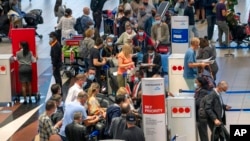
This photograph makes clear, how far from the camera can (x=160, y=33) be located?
24.6 m

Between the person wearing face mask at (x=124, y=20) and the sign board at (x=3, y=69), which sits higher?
the person wearing face mask at (x=124, y=20)

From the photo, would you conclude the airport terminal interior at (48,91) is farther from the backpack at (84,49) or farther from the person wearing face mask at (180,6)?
the person wearing face mask at (180,6)

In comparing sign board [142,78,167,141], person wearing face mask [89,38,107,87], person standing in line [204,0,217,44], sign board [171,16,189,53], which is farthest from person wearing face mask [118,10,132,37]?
sign board [142,78,167,141]

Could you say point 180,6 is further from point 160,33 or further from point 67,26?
point 67,26

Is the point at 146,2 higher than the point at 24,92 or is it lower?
higher

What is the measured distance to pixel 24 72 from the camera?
2098 cm

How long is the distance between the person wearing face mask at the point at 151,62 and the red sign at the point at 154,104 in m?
5.79

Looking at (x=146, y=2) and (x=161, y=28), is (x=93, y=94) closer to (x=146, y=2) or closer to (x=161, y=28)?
(x=161, y=28)

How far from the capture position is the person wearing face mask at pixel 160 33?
80.4 ft

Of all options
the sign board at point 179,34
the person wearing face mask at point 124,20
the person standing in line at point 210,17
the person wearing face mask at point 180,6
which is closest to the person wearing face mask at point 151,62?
the sign board at point 179,34

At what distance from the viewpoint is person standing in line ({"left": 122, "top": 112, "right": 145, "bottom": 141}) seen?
47.0ft

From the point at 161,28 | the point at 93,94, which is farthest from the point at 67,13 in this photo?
the point at 93,94

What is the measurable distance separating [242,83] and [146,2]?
6.66 meters

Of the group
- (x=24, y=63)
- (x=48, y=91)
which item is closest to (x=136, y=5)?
(x=48, y=91)
